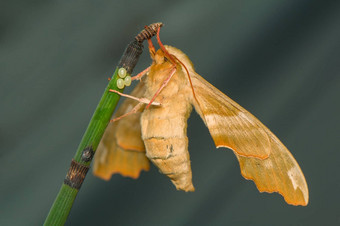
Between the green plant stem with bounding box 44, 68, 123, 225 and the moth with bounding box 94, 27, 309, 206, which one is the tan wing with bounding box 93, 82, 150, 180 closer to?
the moth with bounding box 94, 27, 309, 206

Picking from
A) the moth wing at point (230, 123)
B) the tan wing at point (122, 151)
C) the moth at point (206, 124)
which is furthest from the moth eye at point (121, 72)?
the tan wing at point (122, 151)

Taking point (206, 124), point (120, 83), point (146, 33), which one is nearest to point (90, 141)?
point (120, 83)

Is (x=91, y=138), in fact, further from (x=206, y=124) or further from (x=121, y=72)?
(x=206, y=124)

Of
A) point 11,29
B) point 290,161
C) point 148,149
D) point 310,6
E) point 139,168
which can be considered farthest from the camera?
point 310,6

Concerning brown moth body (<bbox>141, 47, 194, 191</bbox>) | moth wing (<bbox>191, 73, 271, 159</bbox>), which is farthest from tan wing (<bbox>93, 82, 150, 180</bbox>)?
moth wing (<bbox>191, 73, 271, 159</bbox>)

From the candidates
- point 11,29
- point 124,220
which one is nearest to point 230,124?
point 124,220

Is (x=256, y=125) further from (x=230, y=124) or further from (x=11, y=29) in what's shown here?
(x=11, y=29)
